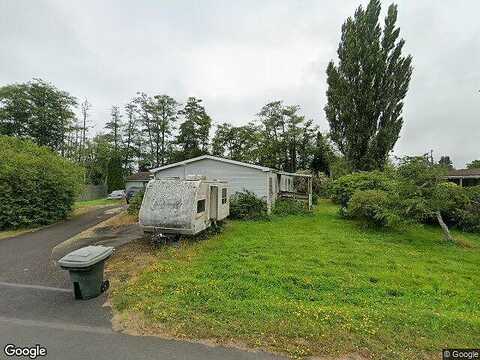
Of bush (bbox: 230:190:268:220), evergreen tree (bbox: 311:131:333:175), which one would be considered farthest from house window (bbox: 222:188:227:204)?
evergreen tree (bbox: 311:131:333:175)

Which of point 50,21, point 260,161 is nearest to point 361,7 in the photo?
point 260,161

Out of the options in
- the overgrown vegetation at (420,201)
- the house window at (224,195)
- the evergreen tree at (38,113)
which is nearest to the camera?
the overgrown vegetation at (420,201)

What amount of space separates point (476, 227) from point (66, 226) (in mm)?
19111

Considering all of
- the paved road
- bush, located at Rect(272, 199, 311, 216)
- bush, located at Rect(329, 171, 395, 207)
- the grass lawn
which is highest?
bush, located at Rect(329, 171, 395, 207)

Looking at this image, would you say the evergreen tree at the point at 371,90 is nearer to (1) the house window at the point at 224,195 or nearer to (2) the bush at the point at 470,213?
(2) the bush at the point at 470,213

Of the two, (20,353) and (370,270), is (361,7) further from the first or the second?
(20,353)

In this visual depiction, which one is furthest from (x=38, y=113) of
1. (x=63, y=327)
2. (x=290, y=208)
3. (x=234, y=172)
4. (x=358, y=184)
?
(x=63, y=327)

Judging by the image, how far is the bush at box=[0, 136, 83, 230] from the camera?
1212 centimetres

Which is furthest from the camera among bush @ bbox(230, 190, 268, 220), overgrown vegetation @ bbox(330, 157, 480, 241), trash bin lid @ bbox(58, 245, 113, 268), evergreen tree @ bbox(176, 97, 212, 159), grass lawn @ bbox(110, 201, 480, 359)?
evergreen tree @ bbox(176, 97, 212, 159)

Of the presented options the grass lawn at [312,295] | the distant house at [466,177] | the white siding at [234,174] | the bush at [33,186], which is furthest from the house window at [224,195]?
the distant house at [466,177]

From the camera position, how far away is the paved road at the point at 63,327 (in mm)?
3322

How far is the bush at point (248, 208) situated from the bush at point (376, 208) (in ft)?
14.4

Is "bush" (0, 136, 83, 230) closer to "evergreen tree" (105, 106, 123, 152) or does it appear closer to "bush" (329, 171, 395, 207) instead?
"bush" (329, 171, 395, 207)

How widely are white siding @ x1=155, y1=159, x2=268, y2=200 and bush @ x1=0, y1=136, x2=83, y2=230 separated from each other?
248 inches
